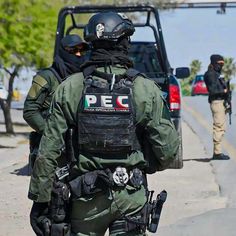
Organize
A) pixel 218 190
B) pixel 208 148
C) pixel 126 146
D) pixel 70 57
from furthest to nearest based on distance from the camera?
pixel 208 148, pixel 218 190, pixel 70 57, pixel 126 146

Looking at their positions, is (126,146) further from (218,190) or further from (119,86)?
(218,190)

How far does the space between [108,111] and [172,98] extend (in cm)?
654

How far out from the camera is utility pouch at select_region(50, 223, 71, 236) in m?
4.08

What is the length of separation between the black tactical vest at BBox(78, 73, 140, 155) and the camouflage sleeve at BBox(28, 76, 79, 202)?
0.09 m

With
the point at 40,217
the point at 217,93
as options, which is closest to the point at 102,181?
the point at 40,217

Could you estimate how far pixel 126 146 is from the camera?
157 inches

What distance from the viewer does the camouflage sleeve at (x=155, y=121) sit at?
4012mm

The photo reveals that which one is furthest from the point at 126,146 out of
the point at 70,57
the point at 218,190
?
the point at 218,190

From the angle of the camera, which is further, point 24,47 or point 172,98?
point 24,47

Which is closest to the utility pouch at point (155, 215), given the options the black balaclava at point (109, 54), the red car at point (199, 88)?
the black balaclava at point (109, 54)

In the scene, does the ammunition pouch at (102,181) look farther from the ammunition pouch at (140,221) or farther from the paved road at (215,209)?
the paved road at (215,209)

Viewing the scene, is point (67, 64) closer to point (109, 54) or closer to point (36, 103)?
point (36, 103)

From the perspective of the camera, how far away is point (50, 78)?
730cm

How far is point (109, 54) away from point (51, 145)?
587 millimetres
